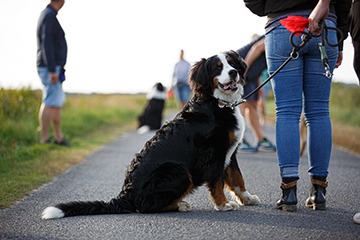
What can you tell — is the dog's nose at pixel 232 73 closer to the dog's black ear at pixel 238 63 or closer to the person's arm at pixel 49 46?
the dog's black ear at pixel 238 63

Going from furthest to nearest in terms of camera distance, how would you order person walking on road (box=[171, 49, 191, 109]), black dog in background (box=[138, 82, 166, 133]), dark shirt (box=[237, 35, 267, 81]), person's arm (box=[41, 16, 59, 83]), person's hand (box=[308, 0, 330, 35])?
black dog in background (box=[138, 82, 166, 133]), person walking on road (box=[171, 49, 191, 109]), person's arm (box=[41, 16, 59, 83]), dark shirt (box=[237, 35, 267, 81]), person's hand (box=[308, 0, 330, 35])

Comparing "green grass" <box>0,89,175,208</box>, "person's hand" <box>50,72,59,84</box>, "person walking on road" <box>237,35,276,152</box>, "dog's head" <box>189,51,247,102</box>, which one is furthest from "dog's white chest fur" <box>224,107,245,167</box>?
"person's hand" <box>50,72,59,84</box>

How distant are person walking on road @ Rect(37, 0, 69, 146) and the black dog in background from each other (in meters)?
Result: 6.04

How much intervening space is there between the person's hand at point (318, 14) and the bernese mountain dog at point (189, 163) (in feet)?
3.51

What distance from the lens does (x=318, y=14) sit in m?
4.08

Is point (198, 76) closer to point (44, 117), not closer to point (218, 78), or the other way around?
point (218, 78)

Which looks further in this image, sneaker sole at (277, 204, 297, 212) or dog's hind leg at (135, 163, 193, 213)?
dog's hind leg at (135, 163, 193, 213)

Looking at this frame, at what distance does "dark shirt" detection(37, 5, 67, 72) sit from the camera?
9039 millimetres

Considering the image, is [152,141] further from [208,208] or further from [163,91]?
[163,91]

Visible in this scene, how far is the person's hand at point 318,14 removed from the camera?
4.05 metres

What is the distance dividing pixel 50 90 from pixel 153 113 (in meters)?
6.70

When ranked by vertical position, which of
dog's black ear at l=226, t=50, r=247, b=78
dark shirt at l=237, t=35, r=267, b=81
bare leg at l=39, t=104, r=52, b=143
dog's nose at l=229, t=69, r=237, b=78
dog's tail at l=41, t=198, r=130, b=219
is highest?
dog's black ear at l=226, t=50, r=247, b=78

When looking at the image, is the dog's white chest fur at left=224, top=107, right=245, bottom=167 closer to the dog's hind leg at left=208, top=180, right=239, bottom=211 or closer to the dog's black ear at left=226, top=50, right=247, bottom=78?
the dog's hind leg at left=208, top=180, right=239, bottom=211

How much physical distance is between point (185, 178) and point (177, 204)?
0.82 ft
